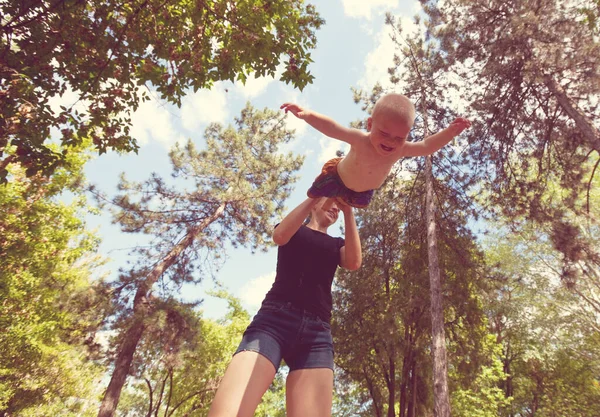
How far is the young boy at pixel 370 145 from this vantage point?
205 cm

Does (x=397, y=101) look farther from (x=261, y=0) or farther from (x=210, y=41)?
(x=210, y=41)

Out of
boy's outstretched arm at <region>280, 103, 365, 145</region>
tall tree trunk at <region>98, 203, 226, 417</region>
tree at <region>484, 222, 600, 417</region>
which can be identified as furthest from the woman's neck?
tree at <region>484, 222, 600, 417</region>

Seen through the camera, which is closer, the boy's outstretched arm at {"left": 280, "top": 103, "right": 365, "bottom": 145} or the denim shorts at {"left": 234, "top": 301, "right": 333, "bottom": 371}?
the denim shorts at {"left": 234, "top": 301, "right": 333, "bottom": 371}

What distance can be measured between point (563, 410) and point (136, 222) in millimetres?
22490

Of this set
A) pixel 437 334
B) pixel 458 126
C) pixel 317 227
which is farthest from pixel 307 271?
pixel 437 334

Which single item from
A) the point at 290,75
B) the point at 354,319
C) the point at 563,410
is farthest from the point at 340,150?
the point at 563,410

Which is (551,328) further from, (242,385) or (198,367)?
(242,385)

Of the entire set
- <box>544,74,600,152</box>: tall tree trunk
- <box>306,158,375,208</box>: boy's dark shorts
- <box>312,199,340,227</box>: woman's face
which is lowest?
<box>312,199,340,227</box>: woman's face

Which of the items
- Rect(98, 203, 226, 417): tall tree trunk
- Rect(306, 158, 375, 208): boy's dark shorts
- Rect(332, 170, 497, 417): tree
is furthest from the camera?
Rect(332, 170, 497, 417): tree

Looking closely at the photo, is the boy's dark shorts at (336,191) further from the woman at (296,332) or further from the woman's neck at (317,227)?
the woman's neck at (317,227)

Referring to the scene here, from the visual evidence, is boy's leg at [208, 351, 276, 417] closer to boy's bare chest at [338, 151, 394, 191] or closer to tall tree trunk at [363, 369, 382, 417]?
boy's bare chest at [338, 151, 394, 191]

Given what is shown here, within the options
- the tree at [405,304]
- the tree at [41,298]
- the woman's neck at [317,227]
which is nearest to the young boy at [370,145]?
the woman's neck at [317,227]

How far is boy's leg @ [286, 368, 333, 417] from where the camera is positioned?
5.47ft

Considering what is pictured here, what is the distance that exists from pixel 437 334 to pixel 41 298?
50.8ft
